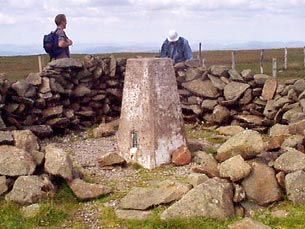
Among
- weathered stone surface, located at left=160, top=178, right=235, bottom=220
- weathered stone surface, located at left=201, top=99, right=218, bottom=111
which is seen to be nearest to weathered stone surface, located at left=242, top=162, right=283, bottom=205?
weathered stone surface, located at left=160, top=178, right=235, bottom=220

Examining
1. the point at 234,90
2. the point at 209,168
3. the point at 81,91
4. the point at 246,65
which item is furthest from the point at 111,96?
the point at 246,65

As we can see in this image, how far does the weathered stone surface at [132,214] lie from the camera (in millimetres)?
6464

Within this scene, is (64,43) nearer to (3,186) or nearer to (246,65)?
(3,186)

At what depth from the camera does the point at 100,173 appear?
8.88 metres

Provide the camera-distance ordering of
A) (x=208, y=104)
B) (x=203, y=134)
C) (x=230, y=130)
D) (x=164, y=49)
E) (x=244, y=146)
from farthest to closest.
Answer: (x=164, y=49) < (x=208, y=104) < (x=203, y=134) < (x=230, y=130) < (x=244, y=146)

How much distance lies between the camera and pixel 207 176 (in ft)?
24.0

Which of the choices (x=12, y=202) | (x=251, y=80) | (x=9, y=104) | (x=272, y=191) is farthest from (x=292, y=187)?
(x=9, y=104)

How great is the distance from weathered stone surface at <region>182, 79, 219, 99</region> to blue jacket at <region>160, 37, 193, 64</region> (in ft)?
2.82

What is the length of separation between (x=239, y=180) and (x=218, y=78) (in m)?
6.54

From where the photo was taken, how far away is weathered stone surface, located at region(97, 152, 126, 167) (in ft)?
30.1

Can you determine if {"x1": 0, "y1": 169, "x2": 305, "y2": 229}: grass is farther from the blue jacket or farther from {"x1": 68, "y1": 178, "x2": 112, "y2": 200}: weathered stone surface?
the blue jacket

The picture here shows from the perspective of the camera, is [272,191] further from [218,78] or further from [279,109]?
[218,78]

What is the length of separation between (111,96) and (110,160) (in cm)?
520

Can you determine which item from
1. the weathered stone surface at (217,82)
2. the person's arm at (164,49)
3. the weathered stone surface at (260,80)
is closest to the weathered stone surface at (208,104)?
the weathered stone surface at (217,82)
